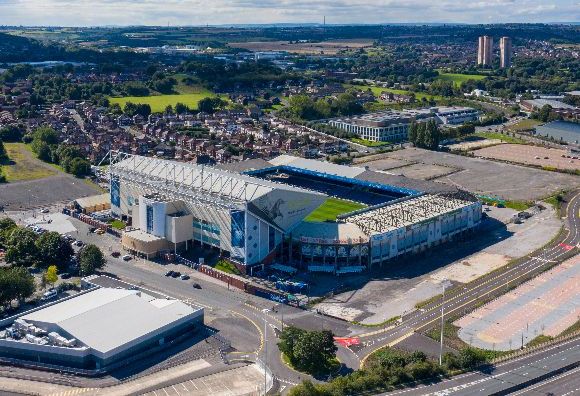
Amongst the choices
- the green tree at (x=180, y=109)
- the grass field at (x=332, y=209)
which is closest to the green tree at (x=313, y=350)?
the grass field at (x=332, y=209)

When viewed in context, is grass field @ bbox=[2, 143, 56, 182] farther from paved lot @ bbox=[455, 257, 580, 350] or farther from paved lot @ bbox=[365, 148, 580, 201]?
paved lot @ bbox=[455, 257, 580, 350]

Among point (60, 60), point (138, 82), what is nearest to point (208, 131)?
point (138, 82)

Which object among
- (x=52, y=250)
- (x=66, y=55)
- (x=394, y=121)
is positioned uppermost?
(x=66, y=55)

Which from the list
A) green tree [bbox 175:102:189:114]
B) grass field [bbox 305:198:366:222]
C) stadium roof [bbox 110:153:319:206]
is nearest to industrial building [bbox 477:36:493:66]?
green tree [bbox 175:102:189:114]

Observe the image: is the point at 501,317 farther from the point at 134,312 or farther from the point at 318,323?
the point at 134,312

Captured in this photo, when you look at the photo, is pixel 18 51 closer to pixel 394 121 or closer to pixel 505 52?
pixel 505 52

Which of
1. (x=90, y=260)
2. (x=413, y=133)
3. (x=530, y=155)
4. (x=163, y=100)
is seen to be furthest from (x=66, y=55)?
(x=90, y=260)
